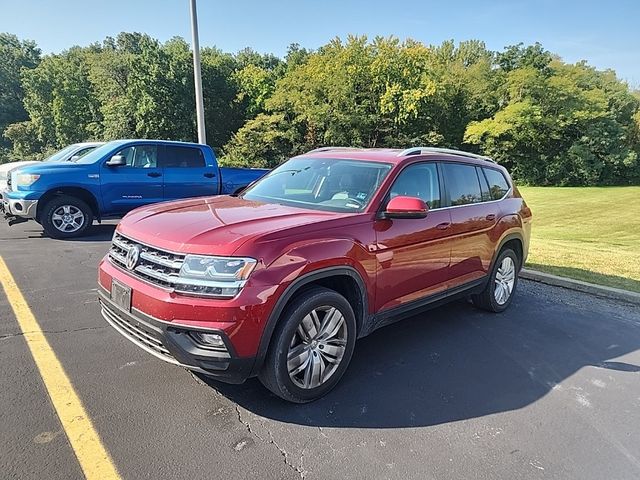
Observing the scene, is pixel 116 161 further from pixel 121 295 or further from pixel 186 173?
pixel 121 295

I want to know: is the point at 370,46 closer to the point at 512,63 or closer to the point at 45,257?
the point at 512,63

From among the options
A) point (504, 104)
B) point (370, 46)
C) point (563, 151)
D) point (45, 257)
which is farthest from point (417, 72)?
point (45, 257)

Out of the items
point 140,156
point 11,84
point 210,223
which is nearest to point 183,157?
point 140,156

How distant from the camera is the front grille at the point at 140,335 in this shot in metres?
2.91

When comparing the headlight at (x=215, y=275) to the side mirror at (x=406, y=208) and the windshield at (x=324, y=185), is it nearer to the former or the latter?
the windshield at (x=324, y=185)

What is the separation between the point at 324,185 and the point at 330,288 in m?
Answer: 1.10

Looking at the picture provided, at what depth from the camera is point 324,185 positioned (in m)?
4.14

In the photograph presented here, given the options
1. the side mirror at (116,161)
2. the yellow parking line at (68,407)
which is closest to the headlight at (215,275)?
the yellow parking line at (68,407)

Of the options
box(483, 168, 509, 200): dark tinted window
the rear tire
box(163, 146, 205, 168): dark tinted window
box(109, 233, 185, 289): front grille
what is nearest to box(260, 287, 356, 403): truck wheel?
box(109, 233, 185, 289): front grille

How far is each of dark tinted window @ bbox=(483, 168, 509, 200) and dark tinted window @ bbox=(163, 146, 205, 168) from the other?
21.5ft

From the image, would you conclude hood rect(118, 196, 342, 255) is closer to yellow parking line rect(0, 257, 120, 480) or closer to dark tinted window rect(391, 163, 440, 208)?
dark tinted window rect(391, 163, 440, 208)

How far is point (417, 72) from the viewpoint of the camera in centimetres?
3756

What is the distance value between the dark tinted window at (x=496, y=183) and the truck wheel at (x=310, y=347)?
275 centimetres

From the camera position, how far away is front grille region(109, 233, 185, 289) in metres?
2.87
